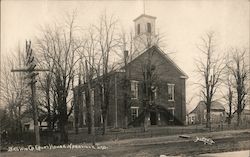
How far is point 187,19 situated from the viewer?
3848 mm

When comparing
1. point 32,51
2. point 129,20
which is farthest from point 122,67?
point 32,51

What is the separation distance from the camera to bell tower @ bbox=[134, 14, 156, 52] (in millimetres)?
3455

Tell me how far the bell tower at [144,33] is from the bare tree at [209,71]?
60cm

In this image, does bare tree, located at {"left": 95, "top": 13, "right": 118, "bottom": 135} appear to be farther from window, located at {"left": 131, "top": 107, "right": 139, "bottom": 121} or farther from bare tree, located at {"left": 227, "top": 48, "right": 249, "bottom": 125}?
bare tree, located at {"left": 227, "top": 48, "right": 249, "bottom": 125}

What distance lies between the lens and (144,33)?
3721 mm

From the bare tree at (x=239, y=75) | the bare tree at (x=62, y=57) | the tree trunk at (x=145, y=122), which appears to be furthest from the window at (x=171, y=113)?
the bare tree at (x=62, y=57)

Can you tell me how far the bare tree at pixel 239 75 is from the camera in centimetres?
413

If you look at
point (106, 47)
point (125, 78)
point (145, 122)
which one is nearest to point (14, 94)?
point (106, 47)

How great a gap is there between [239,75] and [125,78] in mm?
1466

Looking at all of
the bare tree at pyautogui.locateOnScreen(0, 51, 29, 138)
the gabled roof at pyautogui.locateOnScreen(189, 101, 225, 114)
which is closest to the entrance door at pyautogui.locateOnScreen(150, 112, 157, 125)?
the gabled roof at pyautogui.locateOnScreen(189, 101, 225, 114)

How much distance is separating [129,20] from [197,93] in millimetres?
1216

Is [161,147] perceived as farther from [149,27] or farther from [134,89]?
[149,27]

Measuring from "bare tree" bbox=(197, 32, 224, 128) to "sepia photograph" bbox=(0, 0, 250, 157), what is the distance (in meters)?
0.01

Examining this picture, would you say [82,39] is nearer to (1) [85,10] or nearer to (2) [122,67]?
(1) [85,10]
